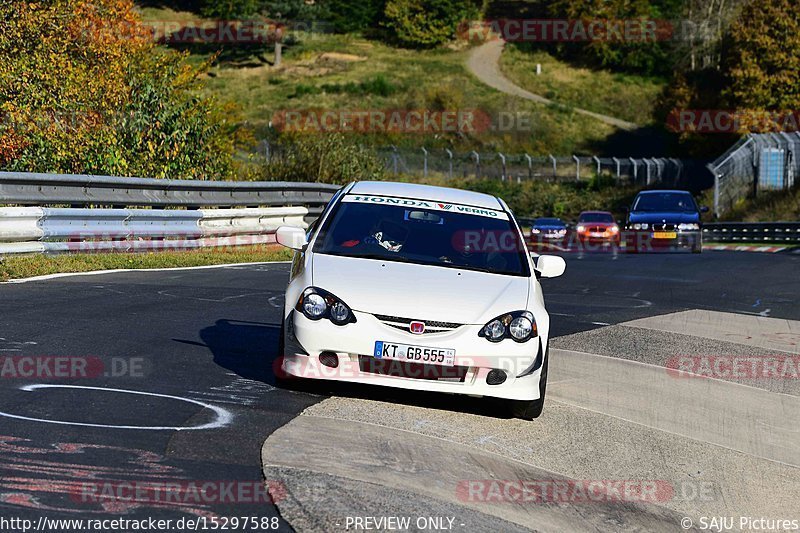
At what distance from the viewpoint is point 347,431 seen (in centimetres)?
726

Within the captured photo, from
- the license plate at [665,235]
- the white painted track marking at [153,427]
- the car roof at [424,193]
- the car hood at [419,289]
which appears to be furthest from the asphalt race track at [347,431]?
the license plate at [665,235]

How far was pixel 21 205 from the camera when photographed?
16.1 m

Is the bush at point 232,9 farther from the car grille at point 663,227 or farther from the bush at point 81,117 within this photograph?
the car grille at point 663,227

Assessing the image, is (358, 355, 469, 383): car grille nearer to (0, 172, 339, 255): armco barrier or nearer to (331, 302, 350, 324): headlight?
(331, 302, 350, 324): headlight

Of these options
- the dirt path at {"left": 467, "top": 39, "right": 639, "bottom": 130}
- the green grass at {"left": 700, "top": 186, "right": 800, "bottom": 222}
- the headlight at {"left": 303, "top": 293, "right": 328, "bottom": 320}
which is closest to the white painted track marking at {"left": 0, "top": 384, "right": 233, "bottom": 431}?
the headlight at {"left": 303, "top": 293, "right": 328, "bottom": 320}

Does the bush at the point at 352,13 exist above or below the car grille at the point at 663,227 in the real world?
above

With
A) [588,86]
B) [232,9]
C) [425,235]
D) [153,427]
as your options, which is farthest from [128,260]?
[232,9]

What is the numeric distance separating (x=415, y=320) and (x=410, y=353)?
0.71 ft

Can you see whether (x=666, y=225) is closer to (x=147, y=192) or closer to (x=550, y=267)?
(x=147, y=192)

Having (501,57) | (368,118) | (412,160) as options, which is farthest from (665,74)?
(412,160)

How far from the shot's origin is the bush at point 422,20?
9762 cm

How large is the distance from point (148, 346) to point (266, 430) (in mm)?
2856

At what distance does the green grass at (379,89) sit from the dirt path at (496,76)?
1041 millimetres

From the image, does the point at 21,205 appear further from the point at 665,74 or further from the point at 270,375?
the point at 665,74
